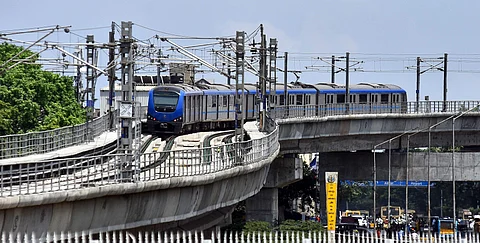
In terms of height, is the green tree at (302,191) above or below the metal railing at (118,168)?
below

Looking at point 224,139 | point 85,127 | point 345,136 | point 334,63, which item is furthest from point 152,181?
point 334,63

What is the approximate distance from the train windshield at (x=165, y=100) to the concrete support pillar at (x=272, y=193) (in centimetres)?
640

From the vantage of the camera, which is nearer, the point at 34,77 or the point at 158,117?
the point at 158,117

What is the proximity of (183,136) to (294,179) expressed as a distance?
812cm

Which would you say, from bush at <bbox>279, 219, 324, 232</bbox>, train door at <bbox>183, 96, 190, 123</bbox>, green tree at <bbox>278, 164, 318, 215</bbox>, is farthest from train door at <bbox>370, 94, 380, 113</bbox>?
bush at <bbox>279, 219, 324, 232</bbox>

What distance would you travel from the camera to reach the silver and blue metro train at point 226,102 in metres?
67.6

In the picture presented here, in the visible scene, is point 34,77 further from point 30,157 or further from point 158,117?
point 30,157

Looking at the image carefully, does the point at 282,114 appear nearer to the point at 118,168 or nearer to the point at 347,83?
the point at 347,83

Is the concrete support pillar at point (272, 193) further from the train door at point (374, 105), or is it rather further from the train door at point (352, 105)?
the train door at point (374, 105)

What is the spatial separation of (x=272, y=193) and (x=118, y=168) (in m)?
33.4

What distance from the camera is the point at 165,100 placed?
67.9 meters

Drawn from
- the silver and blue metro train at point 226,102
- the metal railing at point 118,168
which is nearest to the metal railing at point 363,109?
the silver and blue metro train at point 226,102

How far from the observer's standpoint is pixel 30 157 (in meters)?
46.7

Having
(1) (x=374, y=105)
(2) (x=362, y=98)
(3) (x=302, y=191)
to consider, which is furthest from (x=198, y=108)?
(3) (x=302, y=191)
